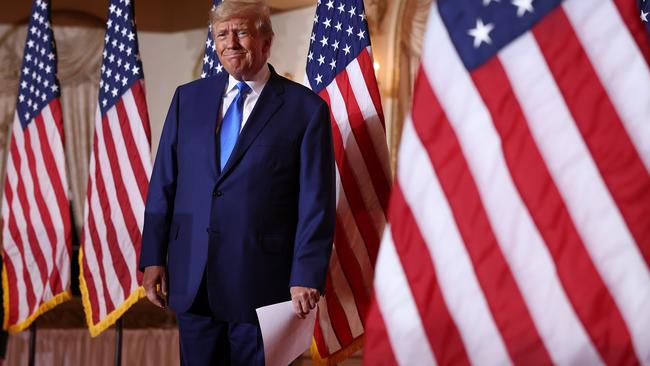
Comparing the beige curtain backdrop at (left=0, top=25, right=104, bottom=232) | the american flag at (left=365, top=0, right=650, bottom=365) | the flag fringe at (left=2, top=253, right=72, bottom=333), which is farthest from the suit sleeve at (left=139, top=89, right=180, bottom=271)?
the beige curtain backdrop at (left=0, top=25, right=104, bottom=232)

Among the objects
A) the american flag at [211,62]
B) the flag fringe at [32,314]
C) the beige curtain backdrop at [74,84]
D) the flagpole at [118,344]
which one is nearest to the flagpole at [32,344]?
the flag fringe at [32,314]

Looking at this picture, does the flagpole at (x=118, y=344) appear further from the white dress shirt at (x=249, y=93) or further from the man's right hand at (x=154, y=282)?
the white dress shirt at (x=249, y=93)

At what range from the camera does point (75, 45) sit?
25.4ft

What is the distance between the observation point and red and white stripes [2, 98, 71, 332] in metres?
4.48

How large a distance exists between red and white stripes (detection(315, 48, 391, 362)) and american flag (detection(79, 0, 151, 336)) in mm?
1077

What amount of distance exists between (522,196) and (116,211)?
9.87 feet

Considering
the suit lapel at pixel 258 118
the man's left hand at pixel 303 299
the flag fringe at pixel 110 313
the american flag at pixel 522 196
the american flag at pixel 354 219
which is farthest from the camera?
the flag fringe at pixel 110 313

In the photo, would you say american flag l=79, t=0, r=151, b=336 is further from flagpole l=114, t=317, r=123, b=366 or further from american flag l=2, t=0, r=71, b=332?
american flag l=2, t=0, r=71, b=332

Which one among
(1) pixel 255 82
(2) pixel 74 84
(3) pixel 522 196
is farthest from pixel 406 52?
(3) pixel 522 196

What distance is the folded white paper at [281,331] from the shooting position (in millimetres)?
2602

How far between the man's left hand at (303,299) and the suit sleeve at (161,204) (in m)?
0.54

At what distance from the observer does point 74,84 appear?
7.78 meters

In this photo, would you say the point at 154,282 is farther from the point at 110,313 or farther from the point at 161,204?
the point at 110,313

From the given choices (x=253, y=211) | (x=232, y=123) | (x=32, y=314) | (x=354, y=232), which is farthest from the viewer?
(x=32, y=314)
